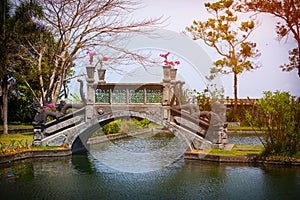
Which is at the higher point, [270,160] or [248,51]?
[248,51]

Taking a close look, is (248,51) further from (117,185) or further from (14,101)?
(117,185)

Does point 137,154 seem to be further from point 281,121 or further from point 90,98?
point 281,121

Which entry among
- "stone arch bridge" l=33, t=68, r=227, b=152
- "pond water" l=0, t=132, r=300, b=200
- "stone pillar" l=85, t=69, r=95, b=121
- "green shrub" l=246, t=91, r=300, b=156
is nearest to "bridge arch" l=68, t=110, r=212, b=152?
"stone arch bridge" l=33, t=68, r=227, b=152

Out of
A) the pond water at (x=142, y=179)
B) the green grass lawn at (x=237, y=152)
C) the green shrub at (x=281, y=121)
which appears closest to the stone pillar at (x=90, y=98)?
the pond water at (x=142, y=179)

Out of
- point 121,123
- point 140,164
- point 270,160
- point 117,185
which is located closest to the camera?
point 117,185

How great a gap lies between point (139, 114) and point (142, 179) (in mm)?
4346

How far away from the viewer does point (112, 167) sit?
15.4 metres

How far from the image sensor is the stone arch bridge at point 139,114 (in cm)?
1661

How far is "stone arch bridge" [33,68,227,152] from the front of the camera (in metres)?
16.6

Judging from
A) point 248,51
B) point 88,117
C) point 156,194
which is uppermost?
point 248,51

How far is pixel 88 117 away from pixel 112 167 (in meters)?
2.93

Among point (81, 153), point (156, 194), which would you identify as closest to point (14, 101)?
point (81, 153)

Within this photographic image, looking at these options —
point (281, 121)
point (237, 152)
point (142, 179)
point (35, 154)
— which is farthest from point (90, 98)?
point (281, 121)

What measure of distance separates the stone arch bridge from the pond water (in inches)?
44.8
